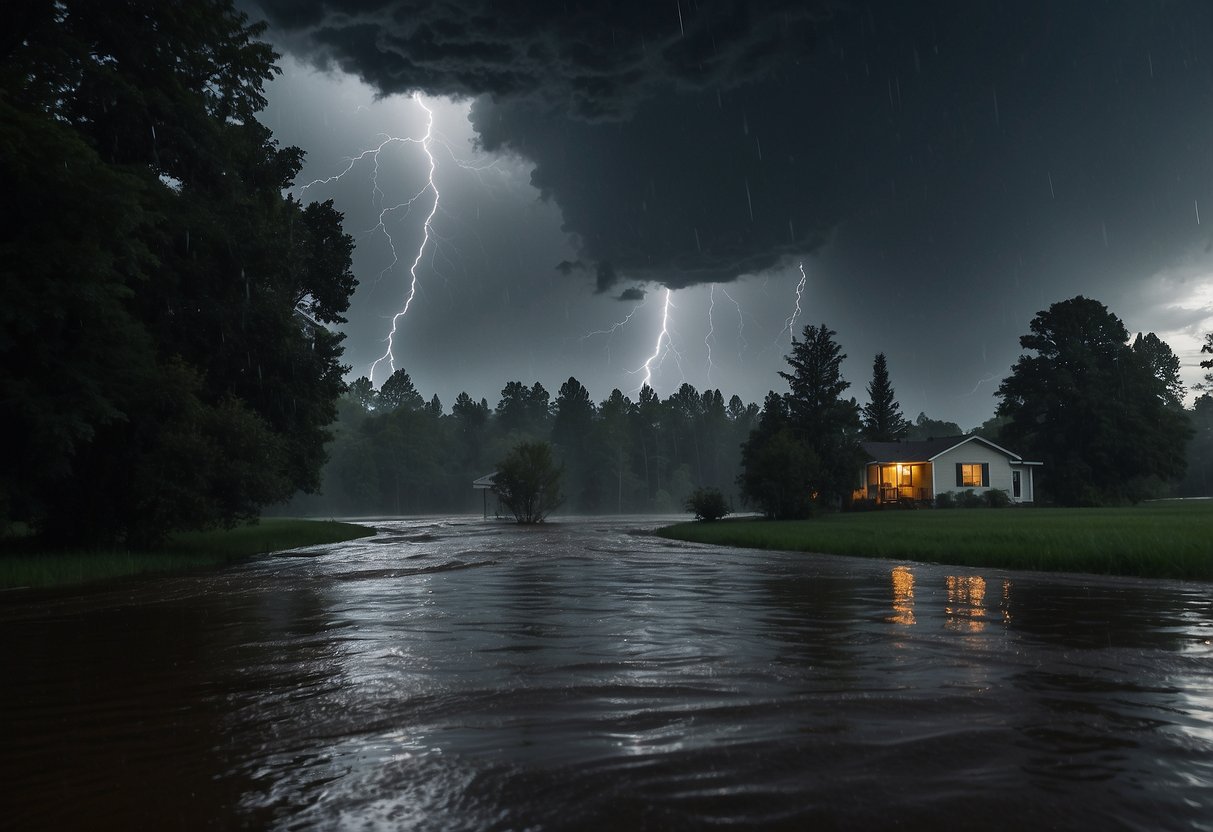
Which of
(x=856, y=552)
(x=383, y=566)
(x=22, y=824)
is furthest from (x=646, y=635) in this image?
(x=856, y=552)

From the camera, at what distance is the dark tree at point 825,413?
158 feet

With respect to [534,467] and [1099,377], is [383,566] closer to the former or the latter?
[534,467]

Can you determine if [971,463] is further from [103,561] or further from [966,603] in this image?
[103,561]

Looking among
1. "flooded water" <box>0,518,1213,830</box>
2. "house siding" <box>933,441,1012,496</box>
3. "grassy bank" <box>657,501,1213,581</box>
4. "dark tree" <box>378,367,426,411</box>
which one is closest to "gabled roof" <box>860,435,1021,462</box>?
"house siding" <box>933,441,1012,496</box>

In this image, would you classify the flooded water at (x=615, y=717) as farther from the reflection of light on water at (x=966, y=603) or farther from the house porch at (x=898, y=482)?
the house porch at (x=898, y=482)

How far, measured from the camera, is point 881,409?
76.8 m

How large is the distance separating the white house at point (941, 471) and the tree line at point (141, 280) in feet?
127

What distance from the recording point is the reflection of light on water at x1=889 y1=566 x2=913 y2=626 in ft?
28.4

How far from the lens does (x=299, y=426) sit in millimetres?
30750

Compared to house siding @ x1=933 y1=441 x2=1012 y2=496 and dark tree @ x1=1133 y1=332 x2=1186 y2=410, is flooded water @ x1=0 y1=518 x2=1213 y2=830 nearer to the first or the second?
house siding @ x1=933 y1=441 x2=1012 y2=496

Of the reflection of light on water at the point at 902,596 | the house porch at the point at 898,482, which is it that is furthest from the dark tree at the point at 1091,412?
the reflection of light on water at the point at 902,596

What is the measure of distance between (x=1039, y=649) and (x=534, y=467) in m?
48.7

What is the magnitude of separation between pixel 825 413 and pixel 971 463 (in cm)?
1320

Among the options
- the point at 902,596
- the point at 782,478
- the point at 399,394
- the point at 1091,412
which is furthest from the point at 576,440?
the point at 902,596
